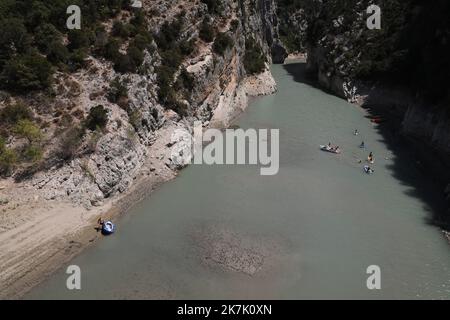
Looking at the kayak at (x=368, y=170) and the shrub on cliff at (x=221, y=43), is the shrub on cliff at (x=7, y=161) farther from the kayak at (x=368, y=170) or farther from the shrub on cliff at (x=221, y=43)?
the kayak at (x=368, y=170)

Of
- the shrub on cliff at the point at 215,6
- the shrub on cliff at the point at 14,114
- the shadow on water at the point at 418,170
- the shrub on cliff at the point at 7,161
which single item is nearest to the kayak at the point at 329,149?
the shadow on water at the point at 418,170

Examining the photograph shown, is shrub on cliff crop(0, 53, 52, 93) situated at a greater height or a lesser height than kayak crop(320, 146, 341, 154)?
greater

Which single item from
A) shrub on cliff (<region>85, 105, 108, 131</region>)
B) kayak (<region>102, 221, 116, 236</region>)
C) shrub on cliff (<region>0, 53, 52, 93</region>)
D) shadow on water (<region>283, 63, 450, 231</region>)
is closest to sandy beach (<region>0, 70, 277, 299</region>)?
kayak (<region>102, 221, 116, 236</region>)

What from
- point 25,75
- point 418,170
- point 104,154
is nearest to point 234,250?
point 104,154

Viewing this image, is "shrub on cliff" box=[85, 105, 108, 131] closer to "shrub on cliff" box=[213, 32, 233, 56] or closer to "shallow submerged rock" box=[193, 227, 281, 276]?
"shallow submerged rock" box=[193, 227, 281, 276]

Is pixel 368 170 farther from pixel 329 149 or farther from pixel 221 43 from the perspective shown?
pixel 221 43

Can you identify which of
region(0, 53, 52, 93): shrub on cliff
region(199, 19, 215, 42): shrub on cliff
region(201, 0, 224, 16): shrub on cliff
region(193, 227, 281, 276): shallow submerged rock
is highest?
region(201, 0, 224, 16): shrub on cliff
